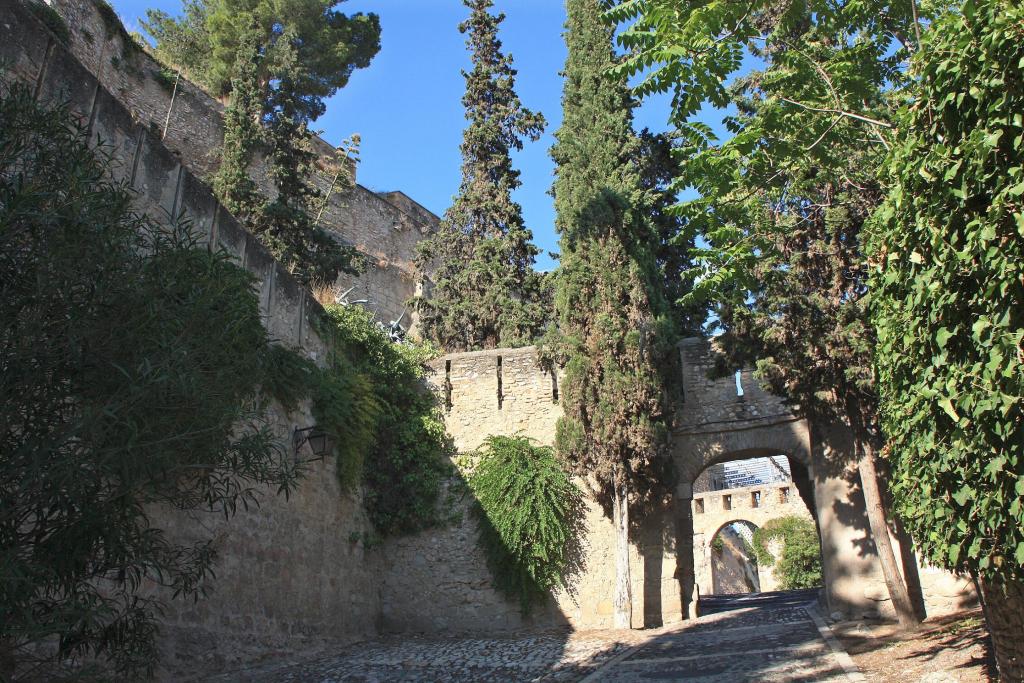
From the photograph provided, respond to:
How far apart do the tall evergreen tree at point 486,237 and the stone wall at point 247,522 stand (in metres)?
5.51

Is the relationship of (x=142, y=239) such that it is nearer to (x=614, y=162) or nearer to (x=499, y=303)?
(x=614, y=162)

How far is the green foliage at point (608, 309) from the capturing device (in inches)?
492

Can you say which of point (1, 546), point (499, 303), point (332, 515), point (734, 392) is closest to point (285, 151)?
point (499, 303)

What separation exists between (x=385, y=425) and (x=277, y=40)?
16.4 meters

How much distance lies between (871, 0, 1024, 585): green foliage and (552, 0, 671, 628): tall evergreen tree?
6735 millimetres

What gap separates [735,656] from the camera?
8.95 metres

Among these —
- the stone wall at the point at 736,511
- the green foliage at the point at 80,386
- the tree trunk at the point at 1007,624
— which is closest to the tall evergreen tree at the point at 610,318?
the tree trunk at the point at 1007,624

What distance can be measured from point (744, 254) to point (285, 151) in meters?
13.7

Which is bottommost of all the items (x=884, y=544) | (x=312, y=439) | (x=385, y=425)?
(x=884, y=544)

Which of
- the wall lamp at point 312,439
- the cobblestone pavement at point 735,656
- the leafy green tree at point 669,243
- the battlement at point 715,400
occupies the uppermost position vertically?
the leafy green tree at point 669,243

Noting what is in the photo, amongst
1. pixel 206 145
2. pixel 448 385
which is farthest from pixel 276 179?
pixel 448 385

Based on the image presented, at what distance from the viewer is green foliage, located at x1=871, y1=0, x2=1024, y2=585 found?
4.21 metres

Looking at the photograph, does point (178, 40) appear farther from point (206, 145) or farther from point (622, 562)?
point (622, 562)

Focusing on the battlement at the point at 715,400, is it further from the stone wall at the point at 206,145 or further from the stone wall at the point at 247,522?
the stone wall at the point at 206,145
